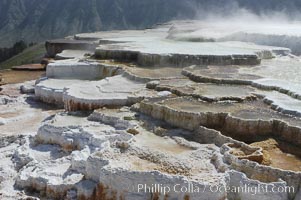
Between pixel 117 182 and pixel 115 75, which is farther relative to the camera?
pixel 115 75

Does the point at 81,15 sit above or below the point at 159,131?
above

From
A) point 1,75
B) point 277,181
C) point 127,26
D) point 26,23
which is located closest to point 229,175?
point 277,181

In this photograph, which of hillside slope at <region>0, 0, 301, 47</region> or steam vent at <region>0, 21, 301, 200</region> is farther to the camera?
hillside slope at <region>0, 0, 301, 47</region>

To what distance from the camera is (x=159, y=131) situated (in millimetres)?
9750

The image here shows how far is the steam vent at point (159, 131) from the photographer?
25.3ft

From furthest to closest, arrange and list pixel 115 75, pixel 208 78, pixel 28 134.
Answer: pixel 115 75, pixel 208 78, pixel 28 134

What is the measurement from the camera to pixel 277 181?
24.8 ft

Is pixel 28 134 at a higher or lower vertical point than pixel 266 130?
lower

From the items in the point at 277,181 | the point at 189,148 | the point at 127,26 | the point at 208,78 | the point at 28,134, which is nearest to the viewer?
the point at 277,181

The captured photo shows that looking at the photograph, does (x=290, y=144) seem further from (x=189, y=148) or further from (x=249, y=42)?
(x=249, y=42)

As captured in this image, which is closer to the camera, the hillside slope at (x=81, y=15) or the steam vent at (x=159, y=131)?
the steam vent at (x=159, y=131)

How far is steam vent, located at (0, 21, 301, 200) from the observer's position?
303 inches

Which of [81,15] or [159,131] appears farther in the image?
[81,15]

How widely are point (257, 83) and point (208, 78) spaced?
147 centimetres
